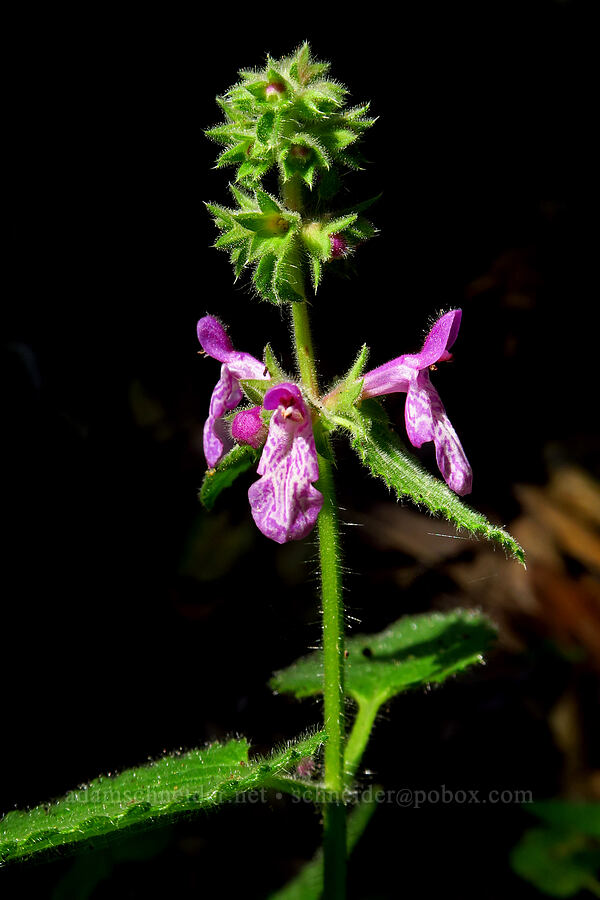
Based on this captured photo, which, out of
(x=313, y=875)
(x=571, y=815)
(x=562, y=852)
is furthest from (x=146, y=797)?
(x=562, y=852)

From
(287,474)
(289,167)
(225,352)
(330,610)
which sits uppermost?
(289,167)

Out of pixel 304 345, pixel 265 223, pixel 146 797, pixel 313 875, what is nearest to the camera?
pixel 146 797

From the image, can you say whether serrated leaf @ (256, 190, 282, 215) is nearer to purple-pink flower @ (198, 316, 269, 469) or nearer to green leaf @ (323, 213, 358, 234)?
green leaf @ (323, 213, 358, 234)

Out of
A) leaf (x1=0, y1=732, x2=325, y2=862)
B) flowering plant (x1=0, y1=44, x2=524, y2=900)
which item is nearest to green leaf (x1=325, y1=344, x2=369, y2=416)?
flowering plant (x1=0, y1=44, x2=524, y2=900)

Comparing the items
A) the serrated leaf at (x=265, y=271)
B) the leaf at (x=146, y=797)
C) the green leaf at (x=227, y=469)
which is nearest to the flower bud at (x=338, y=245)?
the serrated leaf at (x=265, y=271)

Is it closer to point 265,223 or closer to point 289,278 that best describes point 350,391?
point 289,278

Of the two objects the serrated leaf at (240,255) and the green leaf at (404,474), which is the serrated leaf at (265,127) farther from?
the green leaf at (404,474)
